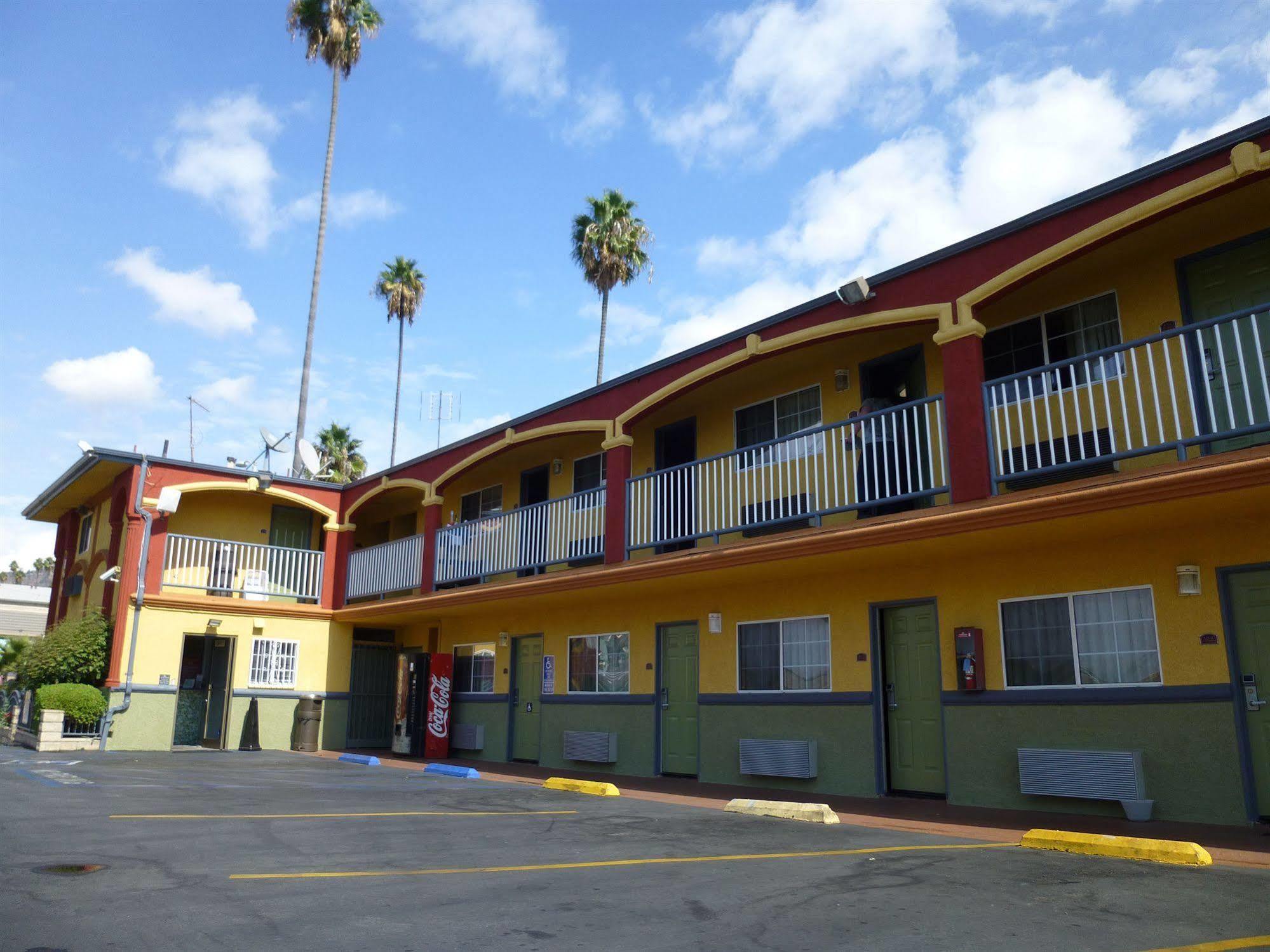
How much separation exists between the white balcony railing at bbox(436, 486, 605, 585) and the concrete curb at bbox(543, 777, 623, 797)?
3.38m

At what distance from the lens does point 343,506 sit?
22.0 meters

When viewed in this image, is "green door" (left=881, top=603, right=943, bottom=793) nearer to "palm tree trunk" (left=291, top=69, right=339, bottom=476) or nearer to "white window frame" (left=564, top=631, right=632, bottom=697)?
"white window frame" (left=564, top=631, right=632, bottom=697)

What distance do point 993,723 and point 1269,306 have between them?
5.16 metres

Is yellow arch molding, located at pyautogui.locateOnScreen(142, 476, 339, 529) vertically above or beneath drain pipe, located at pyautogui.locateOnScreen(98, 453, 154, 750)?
above

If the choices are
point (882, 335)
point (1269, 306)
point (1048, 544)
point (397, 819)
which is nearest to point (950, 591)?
point (1048, 544)

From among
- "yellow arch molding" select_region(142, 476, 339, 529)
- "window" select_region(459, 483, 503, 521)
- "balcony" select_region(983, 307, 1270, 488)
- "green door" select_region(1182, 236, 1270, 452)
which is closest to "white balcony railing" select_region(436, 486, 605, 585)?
"window" select_region(459, 483, 503, 521)

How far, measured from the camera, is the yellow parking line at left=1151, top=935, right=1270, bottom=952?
4.67 m

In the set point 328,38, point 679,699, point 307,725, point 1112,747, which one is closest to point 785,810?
point 1112,747

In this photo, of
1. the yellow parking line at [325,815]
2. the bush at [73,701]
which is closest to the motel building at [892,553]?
the bush at [73,701]

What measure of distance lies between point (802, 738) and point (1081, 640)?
401 cm

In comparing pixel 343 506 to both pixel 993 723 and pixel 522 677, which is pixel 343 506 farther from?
pixel 993 723

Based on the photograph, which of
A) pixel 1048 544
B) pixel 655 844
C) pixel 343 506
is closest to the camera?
pixel 655 844

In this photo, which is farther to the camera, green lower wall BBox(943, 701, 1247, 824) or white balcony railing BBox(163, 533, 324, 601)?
white balcony railing BBox(163, 533, 324, 601)

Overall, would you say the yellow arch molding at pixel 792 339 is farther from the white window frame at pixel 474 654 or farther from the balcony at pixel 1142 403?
the white window frame at pixel 474 654
